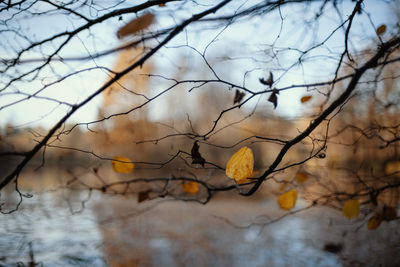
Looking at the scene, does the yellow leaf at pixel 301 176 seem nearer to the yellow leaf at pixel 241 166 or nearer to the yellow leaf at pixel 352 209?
the yellow leaf at pixel 352 209

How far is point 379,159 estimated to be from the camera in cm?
313

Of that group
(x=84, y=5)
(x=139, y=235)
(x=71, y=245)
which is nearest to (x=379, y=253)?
(x=139, y=235)

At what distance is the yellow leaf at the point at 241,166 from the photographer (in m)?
1.05

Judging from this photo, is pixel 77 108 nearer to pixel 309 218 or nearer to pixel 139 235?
pixel 139 235

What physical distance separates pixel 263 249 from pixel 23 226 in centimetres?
153

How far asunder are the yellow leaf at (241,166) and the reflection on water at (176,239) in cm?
87

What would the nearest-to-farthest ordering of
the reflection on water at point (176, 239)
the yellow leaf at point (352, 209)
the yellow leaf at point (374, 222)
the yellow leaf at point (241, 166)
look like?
the yellow leaf at point (241, 166) → the yellow leaf at point (352, 209) → the yellow leaf at point (374, 222) → the reflection on water at point (176, 239)

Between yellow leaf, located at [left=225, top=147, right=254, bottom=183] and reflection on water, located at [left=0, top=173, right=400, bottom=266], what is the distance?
875 millimetres

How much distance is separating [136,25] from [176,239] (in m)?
1.55

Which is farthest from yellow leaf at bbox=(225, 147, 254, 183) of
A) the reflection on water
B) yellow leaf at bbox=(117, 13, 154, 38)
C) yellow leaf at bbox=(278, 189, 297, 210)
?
the reflection on water

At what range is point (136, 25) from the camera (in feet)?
4.46

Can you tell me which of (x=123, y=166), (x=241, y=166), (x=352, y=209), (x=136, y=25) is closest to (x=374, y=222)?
(x=352, y=209)

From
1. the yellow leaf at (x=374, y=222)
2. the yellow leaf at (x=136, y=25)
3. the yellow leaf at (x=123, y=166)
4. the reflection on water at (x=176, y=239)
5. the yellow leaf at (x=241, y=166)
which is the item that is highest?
the yellow leaf at (x=136, y=25)

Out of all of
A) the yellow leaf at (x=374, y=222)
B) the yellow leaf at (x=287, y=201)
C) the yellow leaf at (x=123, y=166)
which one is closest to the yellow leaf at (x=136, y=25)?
the yellow leaf at (x=123, y=166)
